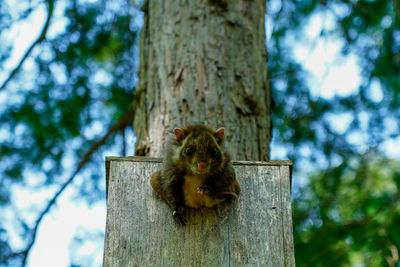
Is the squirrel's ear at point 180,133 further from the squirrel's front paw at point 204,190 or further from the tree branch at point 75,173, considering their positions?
the tree branch at point 75,173

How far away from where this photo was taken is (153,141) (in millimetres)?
4094

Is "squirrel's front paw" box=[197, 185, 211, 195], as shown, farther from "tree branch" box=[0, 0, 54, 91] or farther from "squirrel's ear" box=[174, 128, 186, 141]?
"tree branch" box=[0, 0, 54, 91]

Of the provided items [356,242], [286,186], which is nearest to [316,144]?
[356,242]

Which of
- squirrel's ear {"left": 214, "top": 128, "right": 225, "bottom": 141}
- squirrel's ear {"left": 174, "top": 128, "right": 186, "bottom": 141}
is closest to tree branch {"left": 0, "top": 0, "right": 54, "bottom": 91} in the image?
squirrel's ear {"left": 174, "top": 128, "right": 186, "bottom": 141}

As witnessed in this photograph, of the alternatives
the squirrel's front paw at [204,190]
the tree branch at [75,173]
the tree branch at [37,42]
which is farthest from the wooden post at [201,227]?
the tree branch at [37,42]

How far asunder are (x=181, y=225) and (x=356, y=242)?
347 centimetres

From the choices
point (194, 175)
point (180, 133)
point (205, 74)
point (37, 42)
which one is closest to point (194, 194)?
point (194, 175)

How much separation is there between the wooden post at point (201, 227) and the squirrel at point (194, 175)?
86mm

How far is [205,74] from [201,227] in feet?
5.20

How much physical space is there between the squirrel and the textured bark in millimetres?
846

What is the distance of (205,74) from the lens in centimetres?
423

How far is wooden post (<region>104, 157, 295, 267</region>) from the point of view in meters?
3.00

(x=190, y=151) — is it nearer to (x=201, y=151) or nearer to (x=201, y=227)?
(x=201, y=151)

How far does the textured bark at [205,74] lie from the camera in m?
4.06
